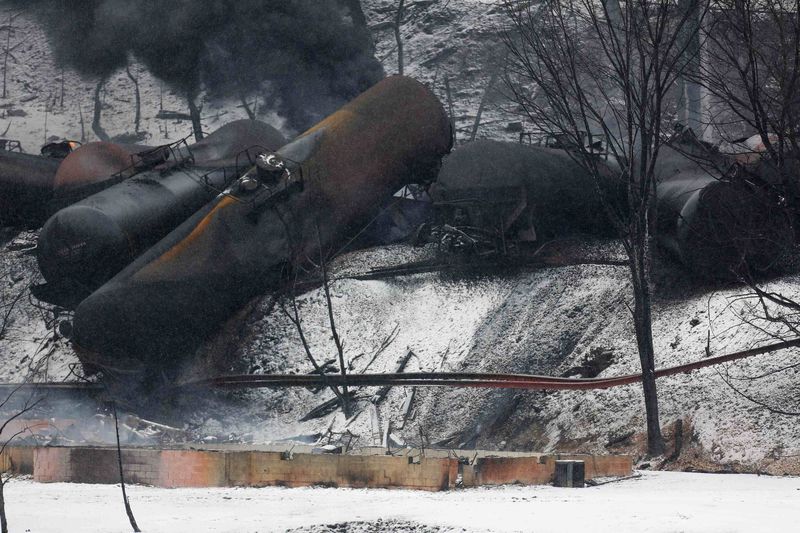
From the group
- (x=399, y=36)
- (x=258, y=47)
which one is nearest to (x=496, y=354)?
(x=258, y=47)

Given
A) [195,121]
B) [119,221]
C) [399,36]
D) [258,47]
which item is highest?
[399,36]

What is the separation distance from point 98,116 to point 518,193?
73.2 feet

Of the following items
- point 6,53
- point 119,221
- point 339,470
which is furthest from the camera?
point 6,53

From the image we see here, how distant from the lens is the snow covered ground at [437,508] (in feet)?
27.1

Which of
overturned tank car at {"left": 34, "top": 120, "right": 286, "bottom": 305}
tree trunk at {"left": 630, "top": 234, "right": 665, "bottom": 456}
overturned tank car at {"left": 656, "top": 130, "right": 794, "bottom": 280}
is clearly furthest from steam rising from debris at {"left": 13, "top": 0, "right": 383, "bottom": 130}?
tree trunk at {"left": 630, "top": 234, "right": 665, "bottom": 456}

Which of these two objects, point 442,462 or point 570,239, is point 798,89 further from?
point 570,239

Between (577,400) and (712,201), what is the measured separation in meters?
4.15

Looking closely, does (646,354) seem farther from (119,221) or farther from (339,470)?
(119,221)

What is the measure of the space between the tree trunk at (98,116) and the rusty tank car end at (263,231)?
1766 centimetres

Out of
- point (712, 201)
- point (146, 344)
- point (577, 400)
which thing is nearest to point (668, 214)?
point (712, 201)

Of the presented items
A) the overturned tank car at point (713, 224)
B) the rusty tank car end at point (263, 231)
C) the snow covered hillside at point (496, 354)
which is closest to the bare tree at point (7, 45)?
the snow covered hillside at point (496, 354)

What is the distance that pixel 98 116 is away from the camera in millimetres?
36875

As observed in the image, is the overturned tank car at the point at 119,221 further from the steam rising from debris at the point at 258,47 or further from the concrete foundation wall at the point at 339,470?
the steam rising from debris at the point at 258,47

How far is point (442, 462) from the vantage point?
11.5 m
